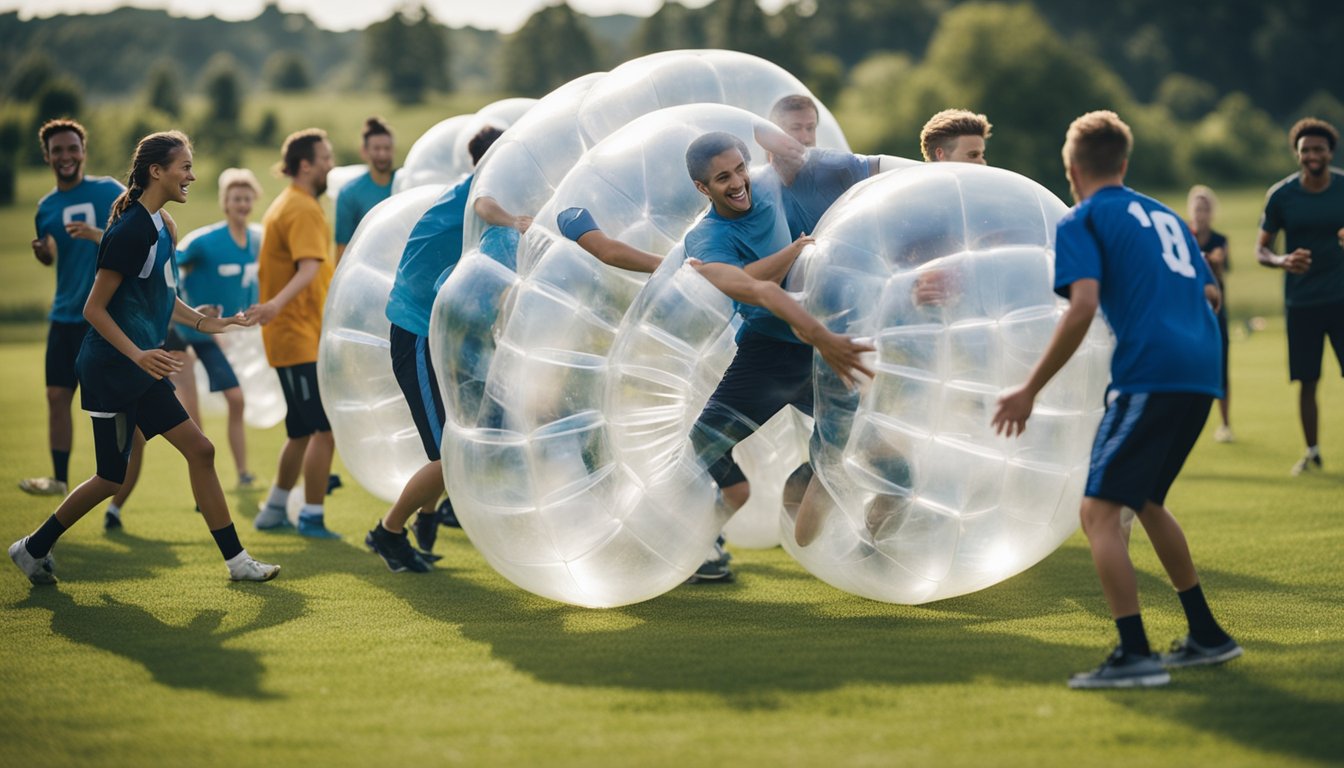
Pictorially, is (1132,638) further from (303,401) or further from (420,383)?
(303,401)

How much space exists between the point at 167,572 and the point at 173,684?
2285 millimetres

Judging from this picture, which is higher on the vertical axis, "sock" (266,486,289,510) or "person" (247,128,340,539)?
"person" (247,128,340,539)

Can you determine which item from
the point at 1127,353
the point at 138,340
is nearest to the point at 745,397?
the point at 1127,353

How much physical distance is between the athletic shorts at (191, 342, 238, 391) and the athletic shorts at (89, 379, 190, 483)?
3.09 meters

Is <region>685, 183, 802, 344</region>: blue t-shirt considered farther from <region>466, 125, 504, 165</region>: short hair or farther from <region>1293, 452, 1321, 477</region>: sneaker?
<region>1293, 452, 1321, 477</region>: sneaker

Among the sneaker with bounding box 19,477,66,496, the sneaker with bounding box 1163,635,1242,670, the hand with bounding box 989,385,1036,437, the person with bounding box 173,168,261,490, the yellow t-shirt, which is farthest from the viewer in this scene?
the person with bounding box 173,168,261,490

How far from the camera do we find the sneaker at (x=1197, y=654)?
496 centimetres

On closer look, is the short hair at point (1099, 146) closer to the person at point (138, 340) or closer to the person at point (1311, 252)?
the person at point (138, 340)

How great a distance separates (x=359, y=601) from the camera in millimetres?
6449

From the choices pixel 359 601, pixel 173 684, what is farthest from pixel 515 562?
pixel 173 684

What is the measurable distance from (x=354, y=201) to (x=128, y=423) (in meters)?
3.31

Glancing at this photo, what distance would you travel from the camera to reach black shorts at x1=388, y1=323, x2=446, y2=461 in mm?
6859

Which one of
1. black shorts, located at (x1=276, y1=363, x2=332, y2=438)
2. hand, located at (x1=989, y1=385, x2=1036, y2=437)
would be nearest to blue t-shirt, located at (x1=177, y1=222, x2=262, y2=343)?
black shorts, located at (x1=276, y1=363, x2=332, y2=438)

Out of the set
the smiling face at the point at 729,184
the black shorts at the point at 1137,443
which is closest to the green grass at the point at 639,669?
the black shorts at the point at 1137,443
